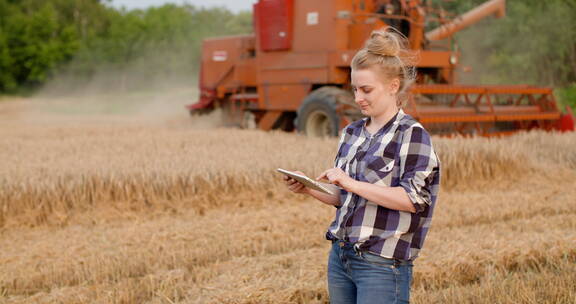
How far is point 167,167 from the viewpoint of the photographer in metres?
6.64

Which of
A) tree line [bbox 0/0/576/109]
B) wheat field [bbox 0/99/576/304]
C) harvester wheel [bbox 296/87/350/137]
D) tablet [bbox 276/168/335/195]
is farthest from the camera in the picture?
tree line [bbox 0/0/576/109]

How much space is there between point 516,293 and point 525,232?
1.57 meters

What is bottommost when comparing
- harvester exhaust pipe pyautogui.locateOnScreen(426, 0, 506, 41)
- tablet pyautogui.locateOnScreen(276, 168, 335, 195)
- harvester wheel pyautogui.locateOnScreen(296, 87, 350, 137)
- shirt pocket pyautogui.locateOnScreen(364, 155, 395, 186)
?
harvester wheel pyautogui.locateOnScreen(296, 87, 350, 137)

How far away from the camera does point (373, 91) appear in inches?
94.6

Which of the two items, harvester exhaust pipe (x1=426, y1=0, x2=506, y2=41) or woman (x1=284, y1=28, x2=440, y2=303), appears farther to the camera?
harvester exhaust pipe (x1=426, y1=0, x2=506, y2=41)

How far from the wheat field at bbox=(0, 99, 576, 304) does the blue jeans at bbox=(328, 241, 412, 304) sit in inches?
47.3

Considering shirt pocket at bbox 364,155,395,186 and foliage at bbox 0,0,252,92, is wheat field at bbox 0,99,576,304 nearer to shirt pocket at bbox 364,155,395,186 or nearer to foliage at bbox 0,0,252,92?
shirt pocket at bbox 364,155,395,186

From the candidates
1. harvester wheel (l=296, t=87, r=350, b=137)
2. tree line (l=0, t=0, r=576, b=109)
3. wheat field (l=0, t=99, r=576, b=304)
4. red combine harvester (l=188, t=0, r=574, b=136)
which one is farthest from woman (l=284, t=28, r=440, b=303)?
tree line (l=0, t=0, r=576, b=109)

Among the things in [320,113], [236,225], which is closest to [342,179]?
[236,225]

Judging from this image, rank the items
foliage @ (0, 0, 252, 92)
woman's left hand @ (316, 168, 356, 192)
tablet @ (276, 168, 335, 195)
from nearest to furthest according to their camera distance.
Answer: woman's left hand @ (316, 168, 356, 192), tablet @ (276, 168, 335, 195), foliage @ (0, 0, 252, 92)

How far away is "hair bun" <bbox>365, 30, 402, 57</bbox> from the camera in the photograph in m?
2.40

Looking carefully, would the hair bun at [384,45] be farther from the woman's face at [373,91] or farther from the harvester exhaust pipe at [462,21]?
the harvester exhaust pipe at [462,21]

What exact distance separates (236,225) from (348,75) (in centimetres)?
531

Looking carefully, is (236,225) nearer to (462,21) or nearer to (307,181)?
(307,181)
